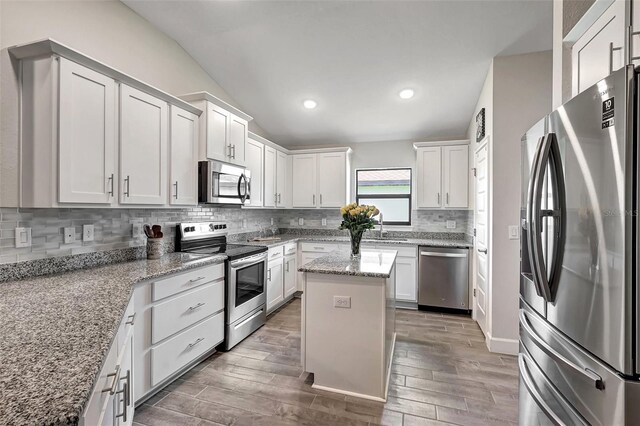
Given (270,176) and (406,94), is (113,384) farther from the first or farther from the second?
(406,94)

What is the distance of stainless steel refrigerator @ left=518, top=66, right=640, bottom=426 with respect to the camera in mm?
857

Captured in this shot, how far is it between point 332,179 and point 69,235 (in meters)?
3.50

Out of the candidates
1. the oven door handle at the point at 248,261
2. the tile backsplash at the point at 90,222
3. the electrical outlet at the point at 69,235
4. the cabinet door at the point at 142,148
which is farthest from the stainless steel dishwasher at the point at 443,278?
the electrical outlet at the point at 69,235

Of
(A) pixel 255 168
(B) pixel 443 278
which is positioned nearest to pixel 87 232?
(A) pixel 255 168

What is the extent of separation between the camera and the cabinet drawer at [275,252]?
3.83 metres

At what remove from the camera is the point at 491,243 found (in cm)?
292

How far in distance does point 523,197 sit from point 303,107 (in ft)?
10.9

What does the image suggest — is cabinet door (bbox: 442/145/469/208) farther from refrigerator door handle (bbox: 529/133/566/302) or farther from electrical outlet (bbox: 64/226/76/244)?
electrical outlet (bbox: 64/226/76/244)

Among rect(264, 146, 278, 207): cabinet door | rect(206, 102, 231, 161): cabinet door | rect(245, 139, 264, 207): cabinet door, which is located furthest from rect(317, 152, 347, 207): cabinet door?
rect(206, 102, 231, 161): cabinet door

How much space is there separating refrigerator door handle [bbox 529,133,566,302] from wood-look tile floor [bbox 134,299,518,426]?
4.28 ft

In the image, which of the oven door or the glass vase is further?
the oven door

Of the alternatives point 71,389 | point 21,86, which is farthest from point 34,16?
point 71,389

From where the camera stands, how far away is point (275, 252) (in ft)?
13.0

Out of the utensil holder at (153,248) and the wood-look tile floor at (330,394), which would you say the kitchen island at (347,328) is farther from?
the utensil holder at (153,248)
